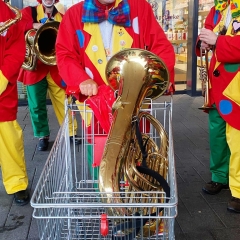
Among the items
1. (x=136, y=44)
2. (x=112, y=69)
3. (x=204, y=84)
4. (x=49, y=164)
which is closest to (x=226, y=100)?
(x=204, y=84)

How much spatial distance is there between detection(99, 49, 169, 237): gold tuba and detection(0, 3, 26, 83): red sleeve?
3.32ft

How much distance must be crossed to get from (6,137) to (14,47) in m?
0.68

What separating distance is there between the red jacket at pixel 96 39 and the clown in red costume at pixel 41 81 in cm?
168

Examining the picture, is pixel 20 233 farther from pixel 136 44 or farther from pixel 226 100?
pixel 226 100

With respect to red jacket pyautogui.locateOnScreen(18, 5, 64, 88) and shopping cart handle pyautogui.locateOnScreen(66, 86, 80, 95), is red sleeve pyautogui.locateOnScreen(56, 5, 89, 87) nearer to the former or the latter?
shopping cart handle pyautogui.locateOnScreen(66, 86, 80, 95)

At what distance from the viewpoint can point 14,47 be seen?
2852 mm

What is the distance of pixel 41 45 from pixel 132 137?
8.59ft

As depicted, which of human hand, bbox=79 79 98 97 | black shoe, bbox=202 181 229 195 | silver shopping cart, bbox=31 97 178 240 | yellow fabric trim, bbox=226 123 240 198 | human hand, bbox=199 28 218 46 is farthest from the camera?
black shoe, bbox=202 181 229 195

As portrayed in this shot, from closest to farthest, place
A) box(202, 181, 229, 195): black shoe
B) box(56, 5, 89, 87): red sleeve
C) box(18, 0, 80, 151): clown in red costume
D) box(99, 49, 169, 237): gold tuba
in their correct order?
box(99, 49, 169, 237): gold tuba < box(56, 5, 89, 87): red sleeve < box(202, 181, 229, 195): black shoe < box(18, 0, 80, 151): clown in red costume

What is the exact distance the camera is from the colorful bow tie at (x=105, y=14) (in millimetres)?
2256

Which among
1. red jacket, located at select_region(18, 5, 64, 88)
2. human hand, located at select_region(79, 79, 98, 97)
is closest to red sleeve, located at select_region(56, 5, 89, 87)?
human hand, located at select_region(79, 79, 98, 97)

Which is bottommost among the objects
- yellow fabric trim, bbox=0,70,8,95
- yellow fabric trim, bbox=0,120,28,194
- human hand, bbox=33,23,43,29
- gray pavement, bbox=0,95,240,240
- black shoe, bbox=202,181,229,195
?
gray pavement, bbox=0,95,240,240

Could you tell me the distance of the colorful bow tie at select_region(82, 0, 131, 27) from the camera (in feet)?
7.40

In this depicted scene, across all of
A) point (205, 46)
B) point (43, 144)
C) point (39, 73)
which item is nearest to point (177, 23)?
point (39, 73)
